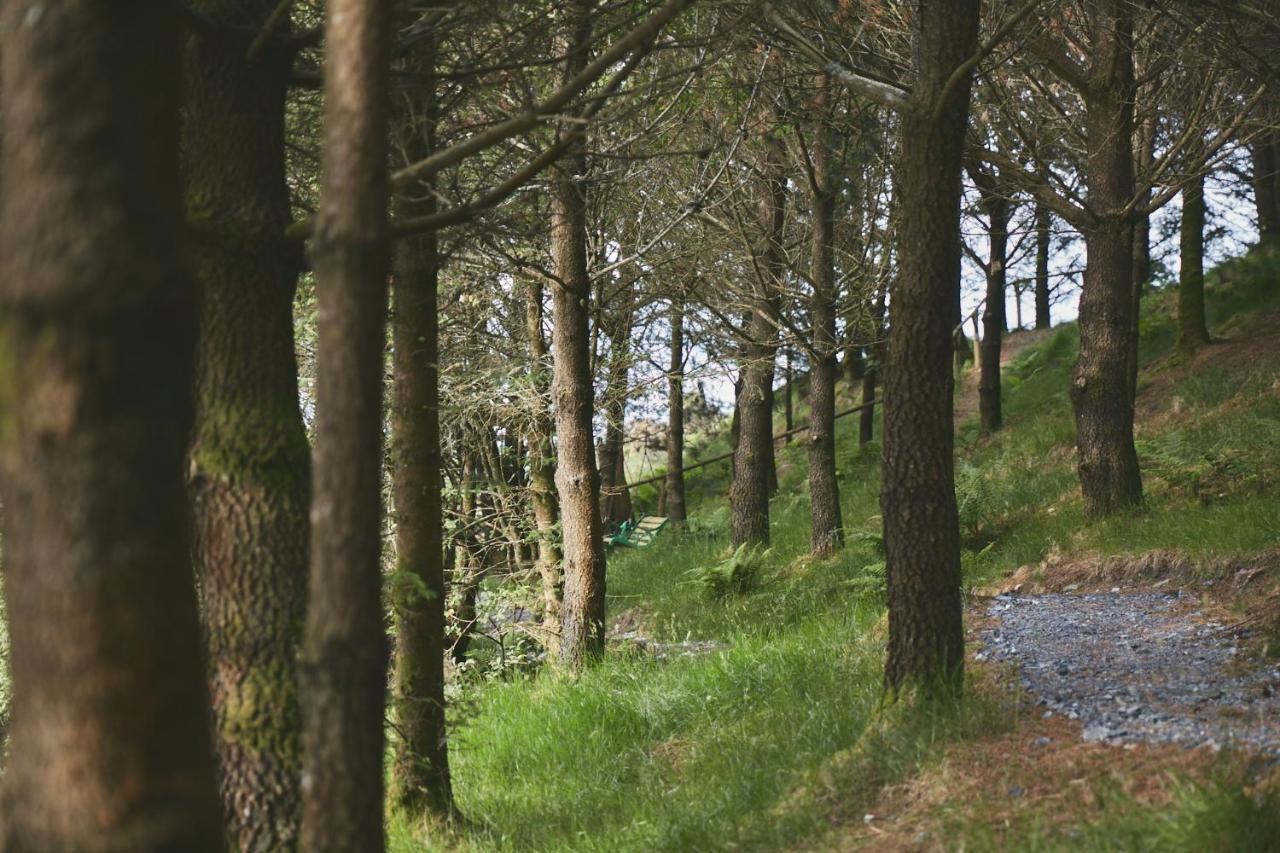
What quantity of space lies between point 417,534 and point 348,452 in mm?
3069

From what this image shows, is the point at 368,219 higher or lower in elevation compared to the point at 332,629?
higher

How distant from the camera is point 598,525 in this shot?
10430 mm

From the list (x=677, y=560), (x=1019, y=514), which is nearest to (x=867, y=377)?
(x=677, y=560)

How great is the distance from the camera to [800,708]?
686 cm

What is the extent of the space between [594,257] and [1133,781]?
839 centimetres

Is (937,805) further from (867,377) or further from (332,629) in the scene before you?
(867,377)

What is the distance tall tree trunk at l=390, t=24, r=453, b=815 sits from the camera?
608 centimetres

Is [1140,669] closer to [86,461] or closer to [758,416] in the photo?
[86,461]

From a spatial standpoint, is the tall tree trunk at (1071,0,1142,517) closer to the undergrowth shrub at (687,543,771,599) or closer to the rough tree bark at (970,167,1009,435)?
the undergrowth shrub at (687,543,771,599)

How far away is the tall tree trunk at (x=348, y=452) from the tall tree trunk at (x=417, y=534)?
2.80m

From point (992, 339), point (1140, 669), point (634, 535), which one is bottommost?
point (1140, 669)

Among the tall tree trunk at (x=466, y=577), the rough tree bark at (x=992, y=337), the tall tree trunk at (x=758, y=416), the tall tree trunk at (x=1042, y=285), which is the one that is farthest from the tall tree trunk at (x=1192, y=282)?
the tall tree trunk at (x=466, y=577)

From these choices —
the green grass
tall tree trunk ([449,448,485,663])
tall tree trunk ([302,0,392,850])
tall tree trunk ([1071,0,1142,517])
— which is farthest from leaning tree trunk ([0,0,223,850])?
tall tree trunk ([1071,0,1142,517])

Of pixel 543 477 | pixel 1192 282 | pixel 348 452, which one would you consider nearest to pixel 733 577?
pixel 543 477
